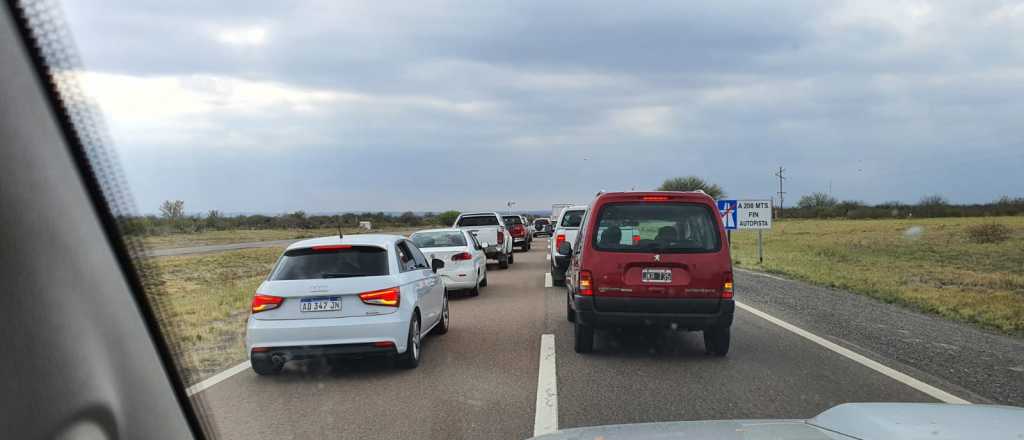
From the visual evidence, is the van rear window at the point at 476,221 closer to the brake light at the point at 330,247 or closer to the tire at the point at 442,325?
the tire at the point at 442,325

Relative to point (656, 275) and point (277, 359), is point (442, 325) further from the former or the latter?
point (656, 275)

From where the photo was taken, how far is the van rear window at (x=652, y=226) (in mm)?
8344

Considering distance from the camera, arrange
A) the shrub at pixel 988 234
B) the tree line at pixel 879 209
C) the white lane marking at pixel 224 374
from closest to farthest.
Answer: the white lane marking at pixel 224 374 → the shrub at pixel 988 234 → the tree line at pixel 879 209

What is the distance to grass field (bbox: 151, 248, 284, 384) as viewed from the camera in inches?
162

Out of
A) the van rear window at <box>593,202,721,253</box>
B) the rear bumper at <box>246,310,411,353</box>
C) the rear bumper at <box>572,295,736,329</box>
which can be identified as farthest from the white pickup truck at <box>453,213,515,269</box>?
the rear bumper at <box>246,310,411,353</box>

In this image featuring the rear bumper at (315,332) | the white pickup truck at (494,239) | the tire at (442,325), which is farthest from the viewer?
the white pickup truck at (494,239)

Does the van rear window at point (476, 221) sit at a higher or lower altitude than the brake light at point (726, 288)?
higher

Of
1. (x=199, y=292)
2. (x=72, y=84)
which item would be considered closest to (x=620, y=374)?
(x=72, y=84)

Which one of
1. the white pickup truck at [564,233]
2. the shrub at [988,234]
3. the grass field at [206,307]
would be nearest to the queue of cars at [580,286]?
the grass field at [206,307]

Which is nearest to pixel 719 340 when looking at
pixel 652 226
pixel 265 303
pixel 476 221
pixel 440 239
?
pixel 652 226

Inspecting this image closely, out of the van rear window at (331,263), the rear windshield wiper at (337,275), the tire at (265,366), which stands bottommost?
the tire at (265,366)

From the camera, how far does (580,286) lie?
832cm

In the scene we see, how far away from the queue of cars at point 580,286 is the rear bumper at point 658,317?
0.04 feet

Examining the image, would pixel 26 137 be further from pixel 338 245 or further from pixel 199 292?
pixel 199 292
